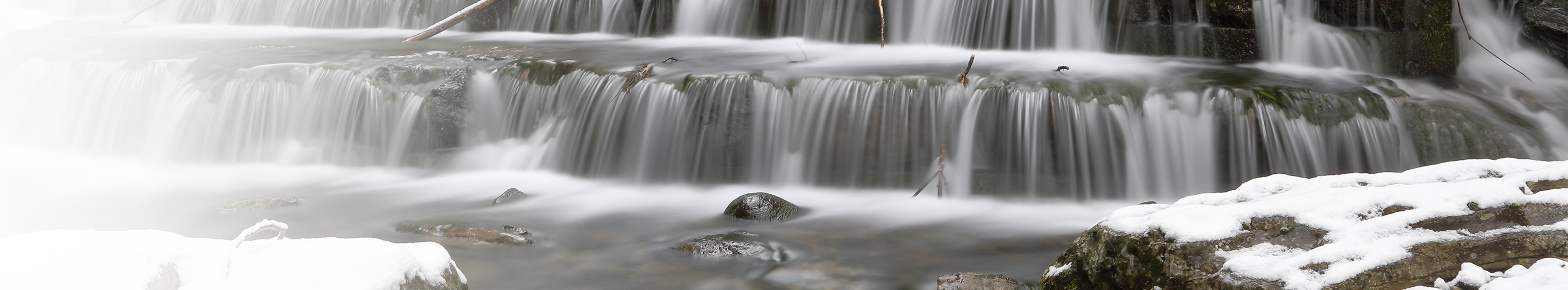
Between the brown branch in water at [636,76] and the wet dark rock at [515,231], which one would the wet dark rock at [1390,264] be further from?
the brown branch in water at [636,76]

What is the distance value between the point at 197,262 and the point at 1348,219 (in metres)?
2.56

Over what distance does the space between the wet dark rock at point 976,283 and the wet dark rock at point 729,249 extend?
1.05 metres

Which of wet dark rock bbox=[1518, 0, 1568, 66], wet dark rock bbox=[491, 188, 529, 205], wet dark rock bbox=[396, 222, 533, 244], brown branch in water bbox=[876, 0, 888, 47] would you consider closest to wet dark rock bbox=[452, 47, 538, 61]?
wet dark rock bbox=[491, 188, 529, 205]

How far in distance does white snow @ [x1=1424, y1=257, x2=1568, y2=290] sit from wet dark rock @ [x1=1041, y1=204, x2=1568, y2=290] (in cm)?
3

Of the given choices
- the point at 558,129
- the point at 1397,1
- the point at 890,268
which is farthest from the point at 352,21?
the point at 1397,1

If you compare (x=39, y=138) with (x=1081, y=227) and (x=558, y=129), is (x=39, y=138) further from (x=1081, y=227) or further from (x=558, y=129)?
(x=1081, y=227)

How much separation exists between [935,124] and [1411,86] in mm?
3362

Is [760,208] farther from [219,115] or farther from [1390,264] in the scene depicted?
[219,115]

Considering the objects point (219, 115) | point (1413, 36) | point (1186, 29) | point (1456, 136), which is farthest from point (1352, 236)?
point (219, 115)

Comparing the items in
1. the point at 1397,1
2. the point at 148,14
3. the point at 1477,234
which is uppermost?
the point at 148,14

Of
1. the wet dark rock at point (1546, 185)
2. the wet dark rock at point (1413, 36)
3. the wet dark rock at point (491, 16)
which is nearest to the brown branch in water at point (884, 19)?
the wet dark rock at point (1413, 36)

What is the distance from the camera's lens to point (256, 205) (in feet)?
18.3

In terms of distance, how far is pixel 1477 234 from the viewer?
2135 mm

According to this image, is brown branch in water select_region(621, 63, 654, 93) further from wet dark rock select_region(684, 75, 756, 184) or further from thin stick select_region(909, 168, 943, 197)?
thin stick select_region(909, 168, 943, 197)
